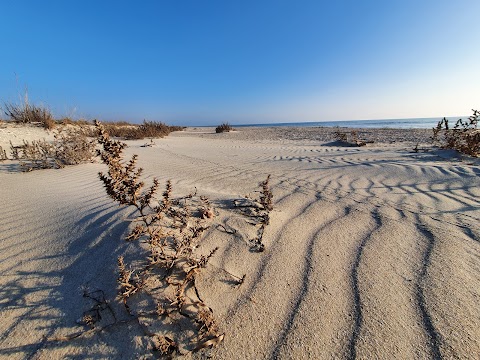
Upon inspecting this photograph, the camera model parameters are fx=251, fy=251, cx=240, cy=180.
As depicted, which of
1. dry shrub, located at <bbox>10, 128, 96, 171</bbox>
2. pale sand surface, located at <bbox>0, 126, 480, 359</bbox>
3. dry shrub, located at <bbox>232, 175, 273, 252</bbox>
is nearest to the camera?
pale sand surface, located at <bbox>0, 126, 480, 359</bbox>

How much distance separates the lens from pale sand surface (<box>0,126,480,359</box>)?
1.10 m

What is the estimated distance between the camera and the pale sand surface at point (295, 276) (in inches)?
43.4

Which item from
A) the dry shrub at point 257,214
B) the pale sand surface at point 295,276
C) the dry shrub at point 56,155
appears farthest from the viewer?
the dry shrub at point 56,155

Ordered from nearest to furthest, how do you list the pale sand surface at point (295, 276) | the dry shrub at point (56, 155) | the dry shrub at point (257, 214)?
the pale sand surface at point (295, 276) → the dry shrub at point (257, 214) → the dry shrub at point (56, 155)

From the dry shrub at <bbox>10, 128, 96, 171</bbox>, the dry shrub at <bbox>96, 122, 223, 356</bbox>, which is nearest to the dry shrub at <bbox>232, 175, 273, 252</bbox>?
the dry shrub at <bbox>96, 122, 223, 356</bbox>

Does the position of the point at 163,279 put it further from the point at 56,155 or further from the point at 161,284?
the point at 56,155

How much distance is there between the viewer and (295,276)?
4.92ft

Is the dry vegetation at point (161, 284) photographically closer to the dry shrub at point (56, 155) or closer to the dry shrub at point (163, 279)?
the dry shrub at point (163, 279)

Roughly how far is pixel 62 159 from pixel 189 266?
457cm

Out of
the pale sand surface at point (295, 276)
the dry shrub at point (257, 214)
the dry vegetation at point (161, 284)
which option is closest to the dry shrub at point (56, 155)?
the pale sand surface at point (295, 276)

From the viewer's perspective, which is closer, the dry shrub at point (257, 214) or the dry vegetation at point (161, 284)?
the dry vegetation at point (161, 284)

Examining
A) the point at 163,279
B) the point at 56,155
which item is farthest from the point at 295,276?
the point at 56,155

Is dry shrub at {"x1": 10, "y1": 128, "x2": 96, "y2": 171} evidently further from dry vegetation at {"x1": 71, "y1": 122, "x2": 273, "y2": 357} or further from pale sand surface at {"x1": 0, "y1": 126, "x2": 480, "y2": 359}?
dry vegetation at {"x1": 71, "y1": 122, "x2": 273, "y2": 357}

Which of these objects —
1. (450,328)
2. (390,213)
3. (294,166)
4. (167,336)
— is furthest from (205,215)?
(294,166)
